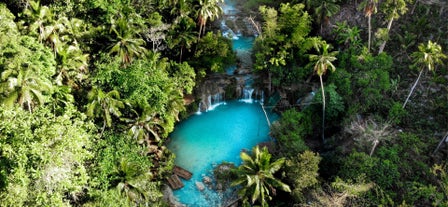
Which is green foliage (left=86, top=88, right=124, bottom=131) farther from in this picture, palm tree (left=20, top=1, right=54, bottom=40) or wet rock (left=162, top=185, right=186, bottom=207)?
wet rock (left=162, top=185, right=186, bottom=207)

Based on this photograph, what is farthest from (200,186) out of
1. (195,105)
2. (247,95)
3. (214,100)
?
(247,95)

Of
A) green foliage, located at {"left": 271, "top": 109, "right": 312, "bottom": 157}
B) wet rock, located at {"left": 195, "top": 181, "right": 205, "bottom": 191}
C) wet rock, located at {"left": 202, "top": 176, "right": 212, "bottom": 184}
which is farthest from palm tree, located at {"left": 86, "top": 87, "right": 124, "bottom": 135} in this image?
green foliage, located at {"left": 271, "top": 109, "right": 312, "bottom": 157}

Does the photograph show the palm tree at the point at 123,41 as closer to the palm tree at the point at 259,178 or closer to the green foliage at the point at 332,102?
the palm tree at the point at 259,178

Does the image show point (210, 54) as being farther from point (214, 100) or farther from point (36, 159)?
point (36, 159)

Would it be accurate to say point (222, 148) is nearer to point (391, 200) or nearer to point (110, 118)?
point (110, 118)

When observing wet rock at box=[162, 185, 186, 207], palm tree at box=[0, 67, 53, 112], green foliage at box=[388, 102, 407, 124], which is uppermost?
palm tree at box=[0, 67, 53, 112]

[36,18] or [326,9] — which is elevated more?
[326,9]

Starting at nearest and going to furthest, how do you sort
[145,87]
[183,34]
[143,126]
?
[145,87] < [143,126] < [183,34]
